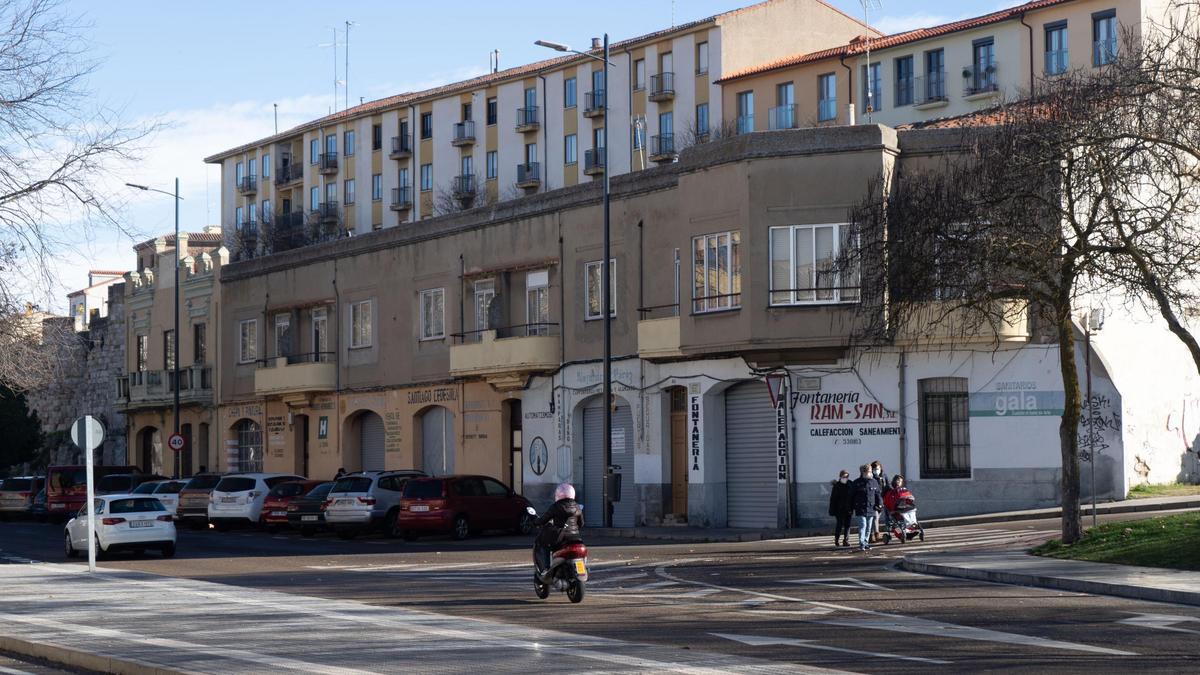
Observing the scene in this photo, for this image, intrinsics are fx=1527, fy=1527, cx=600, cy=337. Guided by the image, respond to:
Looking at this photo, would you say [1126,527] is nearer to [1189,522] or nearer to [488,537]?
[1189,522]

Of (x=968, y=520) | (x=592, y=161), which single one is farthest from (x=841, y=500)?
(x=592, y=161)

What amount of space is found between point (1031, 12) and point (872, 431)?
34.1 meters

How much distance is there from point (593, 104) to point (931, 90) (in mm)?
18749

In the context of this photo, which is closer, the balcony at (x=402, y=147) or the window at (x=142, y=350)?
the window at (x=142, y=350)

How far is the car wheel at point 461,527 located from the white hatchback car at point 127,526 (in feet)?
22.2

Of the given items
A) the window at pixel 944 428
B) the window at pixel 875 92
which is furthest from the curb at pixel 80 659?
the window at pixel 875 92

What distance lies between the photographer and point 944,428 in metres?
34.3

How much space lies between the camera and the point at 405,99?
91.8 m

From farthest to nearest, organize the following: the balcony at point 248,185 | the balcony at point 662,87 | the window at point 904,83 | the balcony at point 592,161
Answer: the balcony at point 248,185
the balcony at point 592,161
the balcony at point 662,87
the window at point 904,83

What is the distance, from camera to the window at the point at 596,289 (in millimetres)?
39875

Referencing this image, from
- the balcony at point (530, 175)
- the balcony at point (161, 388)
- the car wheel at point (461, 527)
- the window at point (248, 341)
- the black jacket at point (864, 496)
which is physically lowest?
the car wheel at point (461, 527)

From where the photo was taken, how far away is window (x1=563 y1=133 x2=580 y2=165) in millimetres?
80062

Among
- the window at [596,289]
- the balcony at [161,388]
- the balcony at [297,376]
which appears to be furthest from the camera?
the balcony at [161,388]

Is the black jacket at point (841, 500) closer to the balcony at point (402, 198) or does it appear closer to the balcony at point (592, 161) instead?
the balcony at point (592, 161)
